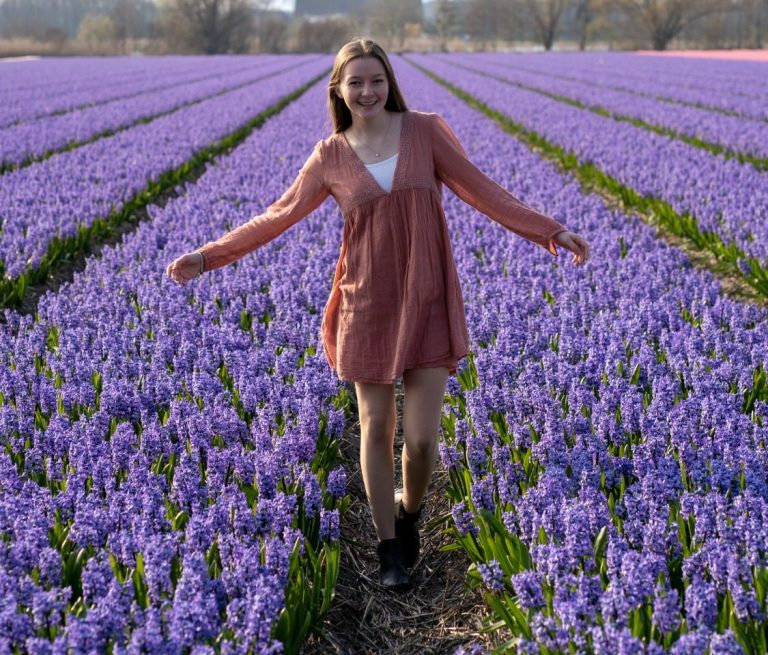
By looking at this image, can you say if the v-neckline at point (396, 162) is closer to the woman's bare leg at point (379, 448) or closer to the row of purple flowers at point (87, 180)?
the woman's bare leg at point (379, 448)

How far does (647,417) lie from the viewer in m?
3.57

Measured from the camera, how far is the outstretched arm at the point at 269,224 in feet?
10.5

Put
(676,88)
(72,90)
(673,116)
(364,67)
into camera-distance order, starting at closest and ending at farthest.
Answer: (364,67) < (673,116) < (676,88) < (72,90)

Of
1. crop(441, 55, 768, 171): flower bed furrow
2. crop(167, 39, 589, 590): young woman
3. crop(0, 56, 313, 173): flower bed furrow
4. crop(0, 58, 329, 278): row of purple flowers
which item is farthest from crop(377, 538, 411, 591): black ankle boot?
crop(0, 56, 313, 173): flower bed furrow

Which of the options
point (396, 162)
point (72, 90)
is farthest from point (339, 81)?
point (72, 90)

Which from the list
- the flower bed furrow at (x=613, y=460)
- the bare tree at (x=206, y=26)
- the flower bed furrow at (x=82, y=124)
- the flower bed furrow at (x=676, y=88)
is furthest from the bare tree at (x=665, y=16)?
the flower bed furrow at (x=613, y=460)

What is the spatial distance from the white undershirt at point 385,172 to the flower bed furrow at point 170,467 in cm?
113

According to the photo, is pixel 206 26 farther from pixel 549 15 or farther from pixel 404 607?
pixel 404 607

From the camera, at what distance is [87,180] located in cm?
1052

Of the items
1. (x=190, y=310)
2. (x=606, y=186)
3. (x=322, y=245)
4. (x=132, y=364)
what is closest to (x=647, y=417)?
(x=132, y=364)

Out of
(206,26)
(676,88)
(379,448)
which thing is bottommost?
(379,448)

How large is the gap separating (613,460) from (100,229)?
6582mm

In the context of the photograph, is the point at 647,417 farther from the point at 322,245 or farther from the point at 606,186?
the point at 606,186

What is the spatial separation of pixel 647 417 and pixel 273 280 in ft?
10.2
